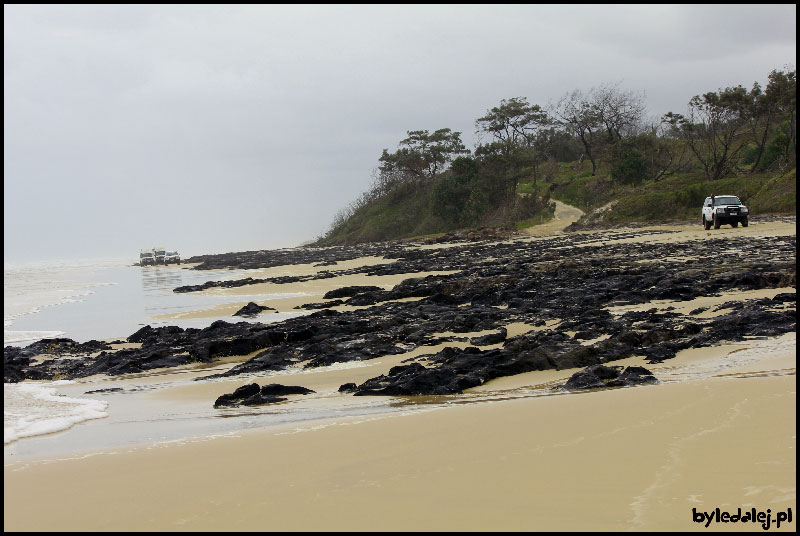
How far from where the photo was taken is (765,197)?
4275 cm

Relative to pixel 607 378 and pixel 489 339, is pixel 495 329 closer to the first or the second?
pixel 489 339

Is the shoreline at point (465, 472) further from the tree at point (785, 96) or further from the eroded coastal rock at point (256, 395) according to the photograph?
the tree at point (785, 96)

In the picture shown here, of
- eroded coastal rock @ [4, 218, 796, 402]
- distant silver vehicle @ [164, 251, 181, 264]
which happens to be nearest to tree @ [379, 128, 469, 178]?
distant silver vehicle @ [164, 251, 181, 264]

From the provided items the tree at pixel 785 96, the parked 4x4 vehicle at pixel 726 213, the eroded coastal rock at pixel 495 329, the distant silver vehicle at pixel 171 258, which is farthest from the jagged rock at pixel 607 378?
the distant silver vehicle at pixel 171 258

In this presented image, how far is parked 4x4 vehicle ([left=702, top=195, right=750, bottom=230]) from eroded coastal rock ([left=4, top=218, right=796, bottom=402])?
15186 mm

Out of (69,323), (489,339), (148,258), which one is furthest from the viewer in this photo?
(148,258)

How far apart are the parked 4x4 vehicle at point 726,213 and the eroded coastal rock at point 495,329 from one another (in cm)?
1519

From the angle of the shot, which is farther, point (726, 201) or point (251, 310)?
point (726, 201)

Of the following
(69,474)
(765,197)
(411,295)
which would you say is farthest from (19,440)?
(765,197)

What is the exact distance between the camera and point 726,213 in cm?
3262

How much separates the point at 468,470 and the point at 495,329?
276 inches

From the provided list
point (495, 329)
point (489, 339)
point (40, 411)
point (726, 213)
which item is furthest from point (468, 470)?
point (726, 213)

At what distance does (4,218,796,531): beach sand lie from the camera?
314 cm

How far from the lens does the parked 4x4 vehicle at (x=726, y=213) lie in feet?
107
